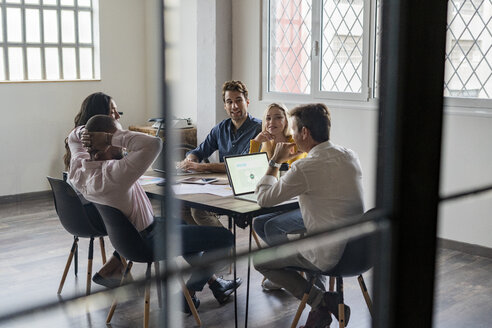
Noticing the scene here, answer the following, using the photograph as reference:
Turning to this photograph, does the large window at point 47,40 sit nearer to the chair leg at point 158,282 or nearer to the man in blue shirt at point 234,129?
the man in blue shirt at point 234,129

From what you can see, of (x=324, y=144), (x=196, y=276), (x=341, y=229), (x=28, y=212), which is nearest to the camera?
(x=196, y=276)

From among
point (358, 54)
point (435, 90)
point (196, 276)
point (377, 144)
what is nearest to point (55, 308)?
point (196, 276)

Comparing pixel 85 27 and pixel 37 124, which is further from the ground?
pixel 85 27

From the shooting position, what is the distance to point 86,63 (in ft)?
17.5

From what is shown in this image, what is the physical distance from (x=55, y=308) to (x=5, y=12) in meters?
5.27

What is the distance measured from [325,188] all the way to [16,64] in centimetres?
399

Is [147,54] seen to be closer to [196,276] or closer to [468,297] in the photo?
[196,276]

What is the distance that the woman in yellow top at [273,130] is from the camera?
3410 millimetres

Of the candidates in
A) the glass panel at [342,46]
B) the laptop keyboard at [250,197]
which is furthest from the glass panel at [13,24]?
the laptop keyboard at [250,197]

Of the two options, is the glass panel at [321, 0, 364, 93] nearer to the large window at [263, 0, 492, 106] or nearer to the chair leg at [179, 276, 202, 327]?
the large window at [263, 0, 492, 106]

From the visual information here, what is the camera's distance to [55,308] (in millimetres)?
513

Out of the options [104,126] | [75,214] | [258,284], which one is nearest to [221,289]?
[258,284]

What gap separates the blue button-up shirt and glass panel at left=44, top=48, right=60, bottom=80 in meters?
1.51

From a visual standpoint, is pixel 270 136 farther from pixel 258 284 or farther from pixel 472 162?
pixel 472 162
